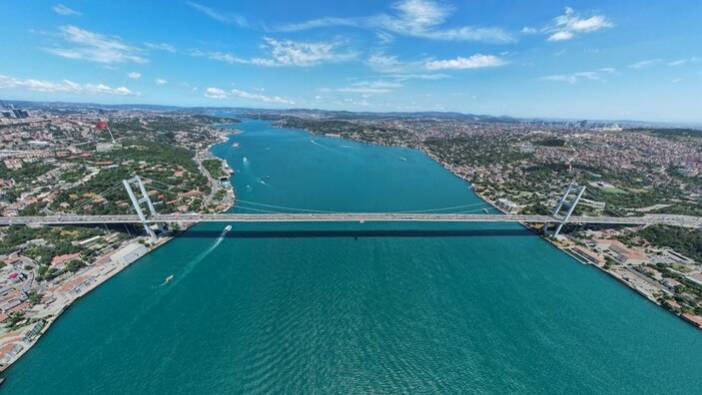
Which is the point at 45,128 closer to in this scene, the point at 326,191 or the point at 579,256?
the point at 326,191

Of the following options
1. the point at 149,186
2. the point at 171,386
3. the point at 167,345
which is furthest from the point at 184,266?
the point at 149,186

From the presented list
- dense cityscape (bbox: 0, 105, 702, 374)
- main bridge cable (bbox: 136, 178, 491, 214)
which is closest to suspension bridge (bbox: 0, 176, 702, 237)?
dense cityscape (bbox: 0, 105, 702, 374)

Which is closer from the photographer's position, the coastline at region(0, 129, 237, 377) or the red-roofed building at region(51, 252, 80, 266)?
the coastline at region(0, 129, 237, 377)

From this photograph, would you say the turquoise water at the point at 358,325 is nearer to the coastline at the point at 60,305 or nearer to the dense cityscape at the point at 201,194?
the coastline at the point at 60,305

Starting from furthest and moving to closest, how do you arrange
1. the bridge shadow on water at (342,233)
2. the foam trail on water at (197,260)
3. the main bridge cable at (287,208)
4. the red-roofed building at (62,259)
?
the main bridge cable at (287,208) < the bridge shadow on water at (342,233) < the red-roofed building at (62,259) < the foam trail on water at (197,260)

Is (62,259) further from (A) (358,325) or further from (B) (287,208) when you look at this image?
(A) (358,325)

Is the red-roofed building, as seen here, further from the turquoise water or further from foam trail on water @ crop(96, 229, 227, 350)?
foam trail on water @ crop(96, 229, 227, 350)

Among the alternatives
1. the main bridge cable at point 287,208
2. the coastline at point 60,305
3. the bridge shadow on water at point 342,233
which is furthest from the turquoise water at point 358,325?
the main bridge cable at point 287,208

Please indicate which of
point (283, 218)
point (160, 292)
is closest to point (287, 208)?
point (283, 218)

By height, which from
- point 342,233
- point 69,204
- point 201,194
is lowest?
point 342,233
